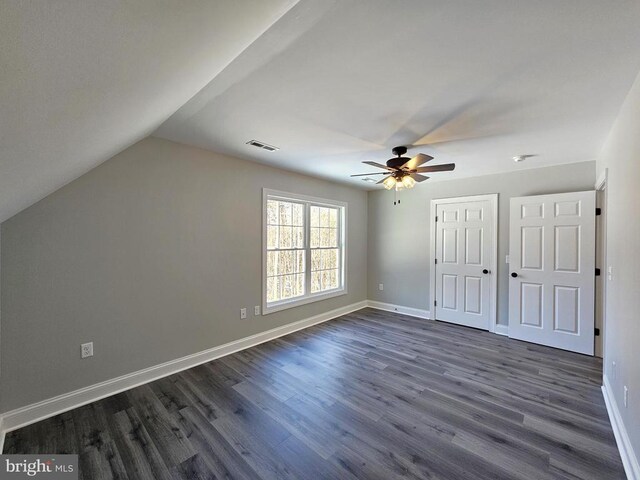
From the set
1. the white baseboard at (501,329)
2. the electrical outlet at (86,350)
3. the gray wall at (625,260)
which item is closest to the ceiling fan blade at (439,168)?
the gray wall at (625,260)

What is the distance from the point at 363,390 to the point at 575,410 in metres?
1.74

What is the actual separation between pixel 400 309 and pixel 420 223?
1.66 m

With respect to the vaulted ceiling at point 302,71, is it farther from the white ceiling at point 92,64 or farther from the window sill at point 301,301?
the window sill at point 301,301

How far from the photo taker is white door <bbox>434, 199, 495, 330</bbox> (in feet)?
14.0

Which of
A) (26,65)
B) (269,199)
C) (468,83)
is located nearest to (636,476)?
(468,83)

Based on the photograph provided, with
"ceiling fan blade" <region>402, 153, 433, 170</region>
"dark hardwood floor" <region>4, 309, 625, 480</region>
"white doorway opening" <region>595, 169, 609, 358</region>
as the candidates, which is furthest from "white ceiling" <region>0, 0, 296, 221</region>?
"white doorway opening" <region>595, 169, 609, 358</region>

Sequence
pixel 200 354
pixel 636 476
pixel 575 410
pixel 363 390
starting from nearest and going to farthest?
pixel 636 476, pixel 575 410, pixel 363 390, pixel 200 354

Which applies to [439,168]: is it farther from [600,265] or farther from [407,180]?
[600,265]

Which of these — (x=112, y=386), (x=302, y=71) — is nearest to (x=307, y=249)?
(x=112, y=386)

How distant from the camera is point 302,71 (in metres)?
1.69

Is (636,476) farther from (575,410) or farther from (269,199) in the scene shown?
(269,199)

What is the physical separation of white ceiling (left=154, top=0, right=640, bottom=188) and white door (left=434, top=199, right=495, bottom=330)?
1.44 metres

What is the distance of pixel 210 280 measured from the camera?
3271 mm

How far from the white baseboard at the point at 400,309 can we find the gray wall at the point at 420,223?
0.08 m
